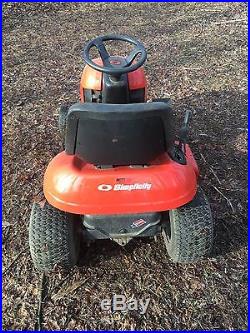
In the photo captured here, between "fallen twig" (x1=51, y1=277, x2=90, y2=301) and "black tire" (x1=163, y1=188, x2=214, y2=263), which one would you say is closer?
"black tire" (x1=163, y1=188, x2=214, y2=263)

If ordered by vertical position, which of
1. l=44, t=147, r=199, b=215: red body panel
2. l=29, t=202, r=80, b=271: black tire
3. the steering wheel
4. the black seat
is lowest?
l=29, t=202, r=80, b=271: black tire

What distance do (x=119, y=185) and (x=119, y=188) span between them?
2 centimetres

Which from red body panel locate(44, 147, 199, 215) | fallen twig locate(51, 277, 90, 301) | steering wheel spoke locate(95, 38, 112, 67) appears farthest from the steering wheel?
fallen twig locate(51, 277, 90, 301)

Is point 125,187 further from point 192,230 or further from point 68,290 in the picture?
point 68,290

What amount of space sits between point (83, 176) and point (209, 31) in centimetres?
482

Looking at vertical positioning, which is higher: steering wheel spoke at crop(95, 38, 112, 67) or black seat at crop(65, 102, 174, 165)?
steering wheel spoke at crop(95, 38, 112, 67)

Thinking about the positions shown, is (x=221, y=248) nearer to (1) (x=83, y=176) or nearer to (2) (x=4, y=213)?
(1) (x=83, y=176)

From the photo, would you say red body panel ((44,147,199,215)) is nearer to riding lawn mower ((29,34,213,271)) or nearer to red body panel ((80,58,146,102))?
riding lawn mower ((29,34,213,271))

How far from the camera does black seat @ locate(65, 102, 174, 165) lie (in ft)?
6.19

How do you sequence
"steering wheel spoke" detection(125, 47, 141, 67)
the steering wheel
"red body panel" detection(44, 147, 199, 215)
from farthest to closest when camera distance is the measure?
"steering wheel spoke" detection(125, 47, 141, 67)
the steering wheel
"red body panel" detection(44, 147, 199, 215)

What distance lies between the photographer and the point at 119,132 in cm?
194

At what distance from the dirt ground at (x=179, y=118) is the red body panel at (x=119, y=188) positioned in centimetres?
54

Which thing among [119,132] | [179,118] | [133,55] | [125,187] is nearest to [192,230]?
[125,187]

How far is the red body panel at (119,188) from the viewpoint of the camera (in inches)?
83.0
